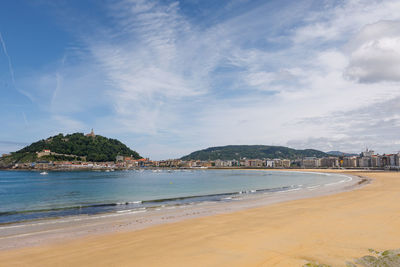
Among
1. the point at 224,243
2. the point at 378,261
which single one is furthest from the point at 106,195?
the point at 378,261

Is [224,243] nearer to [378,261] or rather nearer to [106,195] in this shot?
[378,261]

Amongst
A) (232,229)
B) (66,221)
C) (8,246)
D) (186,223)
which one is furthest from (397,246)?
(66,221)

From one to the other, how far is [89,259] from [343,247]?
683cm

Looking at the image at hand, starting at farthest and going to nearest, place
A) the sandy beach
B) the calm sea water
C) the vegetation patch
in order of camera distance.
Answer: the calm sea water, the sandy beach, the vegetation patch

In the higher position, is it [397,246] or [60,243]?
[397,246]

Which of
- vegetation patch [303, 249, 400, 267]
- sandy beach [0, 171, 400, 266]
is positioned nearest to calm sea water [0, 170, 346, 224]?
sandy beach [0, 171, 400, 266]

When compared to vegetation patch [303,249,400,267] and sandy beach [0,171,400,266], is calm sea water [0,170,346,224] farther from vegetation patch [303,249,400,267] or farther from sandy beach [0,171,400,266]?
vegetation patch [303,249,400,267]

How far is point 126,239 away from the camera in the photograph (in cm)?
894

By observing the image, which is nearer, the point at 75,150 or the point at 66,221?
the point at 66,221

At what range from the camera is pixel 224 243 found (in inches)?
305

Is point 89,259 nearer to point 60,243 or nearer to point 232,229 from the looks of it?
point 60,243

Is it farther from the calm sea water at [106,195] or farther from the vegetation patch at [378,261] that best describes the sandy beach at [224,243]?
the calm sea water at [106,195]

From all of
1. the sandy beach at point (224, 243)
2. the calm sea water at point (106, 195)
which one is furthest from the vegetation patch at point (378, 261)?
the calm sea water at point (106, 195)

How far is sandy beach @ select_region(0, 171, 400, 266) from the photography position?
6223 millimetres
